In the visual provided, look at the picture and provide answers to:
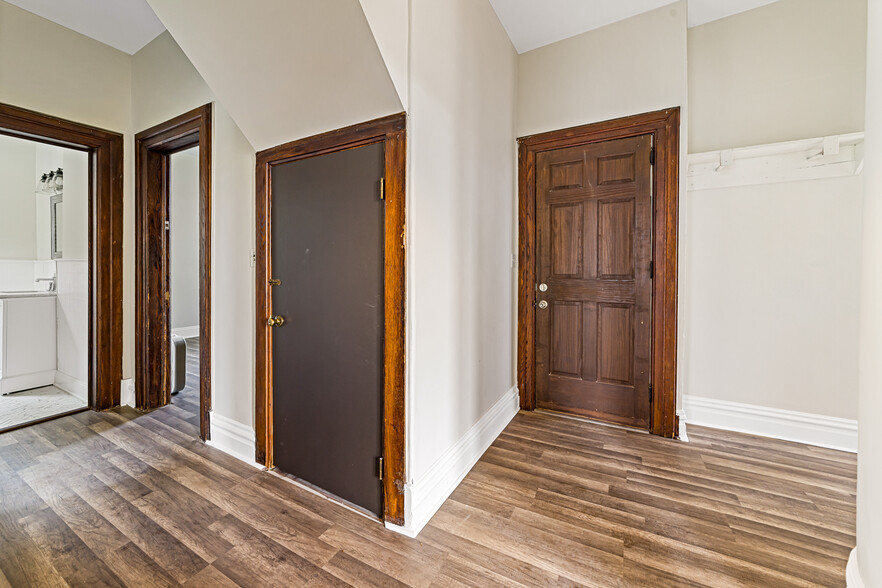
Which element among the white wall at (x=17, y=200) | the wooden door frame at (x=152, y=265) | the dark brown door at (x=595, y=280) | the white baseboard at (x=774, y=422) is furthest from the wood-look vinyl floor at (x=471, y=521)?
the white wall at (x=17, y=200)

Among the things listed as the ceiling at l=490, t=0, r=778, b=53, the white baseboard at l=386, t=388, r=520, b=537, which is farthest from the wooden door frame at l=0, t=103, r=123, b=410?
the ceiling at l=490, t=0, r=778, b=53

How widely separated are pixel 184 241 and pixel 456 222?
6004 mm

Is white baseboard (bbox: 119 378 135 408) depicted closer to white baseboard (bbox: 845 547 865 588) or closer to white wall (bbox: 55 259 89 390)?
white wall (bbox: 55 259 89 390)

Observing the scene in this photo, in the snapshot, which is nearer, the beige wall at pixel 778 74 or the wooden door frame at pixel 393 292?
the wooden door frame at pixel 393 292

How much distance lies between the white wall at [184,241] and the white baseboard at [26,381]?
8.67ft

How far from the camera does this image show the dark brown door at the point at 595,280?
2.54 meters

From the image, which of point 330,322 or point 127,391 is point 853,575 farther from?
point 127,391

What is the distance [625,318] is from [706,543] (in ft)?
4.75

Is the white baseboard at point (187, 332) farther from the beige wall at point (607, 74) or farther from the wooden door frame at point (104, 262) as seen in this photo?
the beige wall at point (607, 74)

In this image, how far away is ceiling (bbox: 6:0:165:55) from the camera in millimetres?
2354

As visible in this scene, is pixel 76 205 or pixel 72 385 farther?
pixel 72 385

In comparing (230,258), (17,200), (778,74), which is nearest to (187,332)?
(17,200)

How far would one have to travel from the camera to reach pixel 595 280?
106 inches

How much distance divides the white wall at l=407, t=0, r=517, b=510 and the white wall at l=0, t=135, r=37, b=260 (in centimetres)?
530
